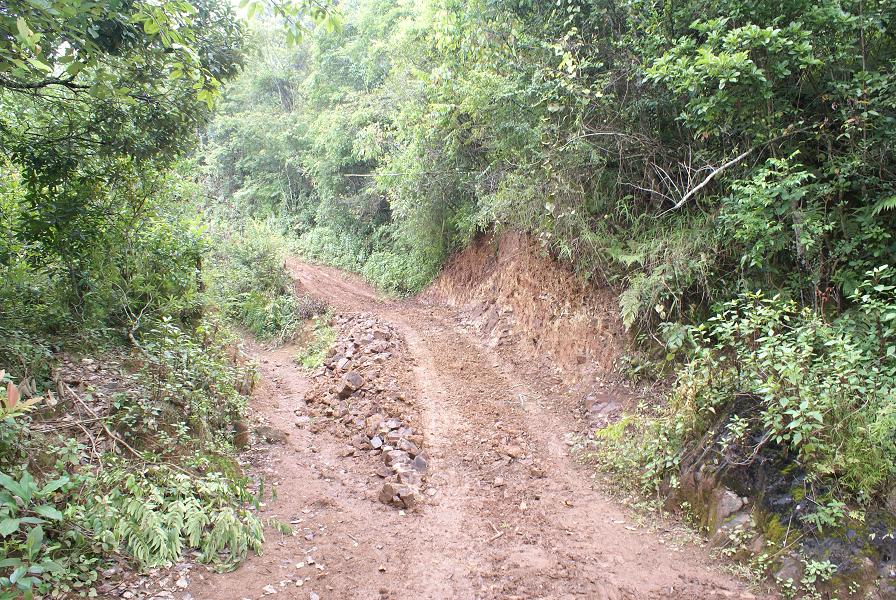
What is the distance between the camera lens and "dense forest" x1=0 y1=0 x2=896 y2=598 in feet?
12.9

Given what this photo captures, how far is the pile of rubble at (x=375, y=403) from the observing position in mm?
6152

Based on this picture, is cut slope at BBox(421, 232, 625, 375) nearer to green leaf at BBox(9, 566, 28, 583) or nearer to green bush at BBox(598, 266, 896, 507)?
green bush at BBox(598, 266, 896, 507)

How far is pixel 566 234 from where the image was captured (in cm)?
850

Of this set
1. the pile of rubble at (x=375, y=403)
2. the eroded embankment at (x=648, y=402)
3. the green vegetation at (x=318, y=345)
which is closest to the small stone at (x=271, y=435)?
the pile of rubble at (x=375, y=403)

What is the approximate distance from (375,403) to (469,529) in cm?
301

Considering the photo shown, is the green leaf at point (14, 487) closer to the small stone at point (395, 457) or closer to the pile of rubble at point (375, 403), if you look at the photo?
the pile of rubble at point (375, 403)

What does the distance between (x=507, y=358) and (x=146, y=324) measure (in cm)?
611

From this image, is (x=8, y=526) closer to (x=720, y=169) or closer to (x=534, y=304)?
(x=720, y=169)

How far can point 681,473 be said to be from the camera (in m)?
5.15

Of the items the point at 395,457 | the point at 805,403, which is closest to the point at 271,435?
the point at 395,457

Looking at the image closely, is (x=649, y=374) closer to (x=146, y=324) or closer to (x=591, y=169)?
(x=591, y=169)

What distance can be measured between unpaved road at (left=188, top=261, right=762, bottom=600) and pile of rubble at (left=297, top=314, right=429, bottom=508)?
0.22 metres

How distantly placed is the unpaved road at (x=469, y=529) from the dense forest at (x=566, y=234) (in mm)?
514

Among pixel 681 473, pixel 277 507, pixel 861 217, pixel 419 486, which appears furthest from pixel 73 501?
pixel 861 217
